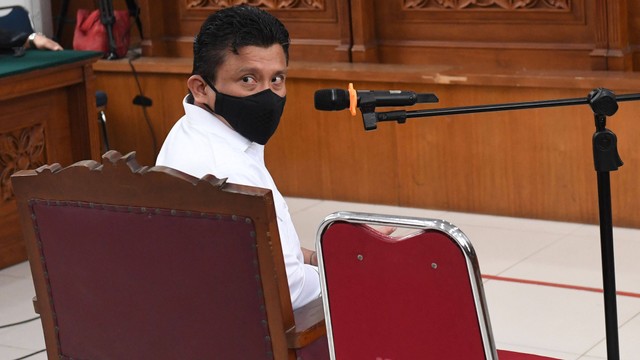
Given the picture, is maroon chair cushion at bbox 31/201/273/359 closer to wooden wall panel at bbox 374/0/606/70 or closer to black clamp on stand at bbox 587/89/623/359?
black clamp on stand at bbox 587/89/623/359

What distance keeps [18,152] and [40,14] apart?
6.79 ft

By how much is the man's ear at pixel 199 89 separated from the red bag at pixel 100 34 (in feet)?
12.9

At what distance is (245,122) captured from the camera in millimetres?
2486

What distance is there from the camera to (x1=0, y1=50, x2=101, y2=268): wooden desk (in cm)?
488

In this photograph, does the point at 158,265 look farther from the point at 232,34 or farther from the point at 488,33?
the point at 488,33

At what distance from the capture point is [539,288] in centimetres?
427

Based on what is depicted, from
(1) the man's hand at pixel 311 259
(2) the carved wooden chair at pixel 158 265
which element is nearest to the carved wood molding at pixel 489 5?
(1) the man's hand at pixel 311 259

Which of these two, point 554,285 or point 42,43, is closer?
point 554,285

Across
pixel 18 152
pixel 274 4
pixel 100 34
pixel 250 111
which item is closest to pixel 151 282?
pixel 250 111

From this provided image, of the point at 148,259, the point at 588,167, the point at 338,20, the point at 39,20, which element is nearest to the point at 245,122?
Answer: the point at 148,259

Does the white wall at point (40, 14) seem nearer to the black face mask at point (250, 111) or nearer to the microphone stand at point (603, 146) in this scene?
the black face mask at point (250, 111)

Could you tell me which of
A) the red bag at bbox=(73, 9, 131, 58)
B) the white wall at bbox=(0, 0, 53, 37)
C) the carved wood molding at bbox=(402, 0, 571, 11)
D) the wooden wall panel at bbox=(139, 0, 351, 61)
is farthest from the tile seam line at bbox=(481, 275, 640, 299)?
the white wall at bbox=(0, 0, 53, 37)

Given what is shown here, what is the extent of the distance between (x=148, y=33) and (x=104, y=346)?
14.0ft

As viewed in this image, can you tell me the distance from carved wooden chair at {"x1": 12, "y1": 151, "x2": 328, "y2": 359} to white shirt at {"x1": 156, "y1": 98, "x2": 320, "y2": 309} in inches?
3.5
